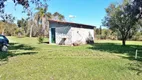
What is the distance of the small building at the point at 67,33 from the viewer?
25.2 m

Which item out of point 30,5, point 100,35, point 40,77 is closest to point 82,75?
point 40,77

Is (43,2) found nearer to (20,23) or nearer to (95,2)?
(95,2)

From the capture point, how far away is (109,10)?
1048 inches

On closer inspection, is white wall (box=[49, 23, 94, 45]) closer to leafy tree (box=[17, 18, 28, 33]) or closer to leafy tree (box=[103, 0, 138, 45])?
leafy tree (box=[103, 0, 138, 45])

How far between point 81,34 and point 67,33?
9.09 feet

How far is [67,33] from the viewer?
83.2ft

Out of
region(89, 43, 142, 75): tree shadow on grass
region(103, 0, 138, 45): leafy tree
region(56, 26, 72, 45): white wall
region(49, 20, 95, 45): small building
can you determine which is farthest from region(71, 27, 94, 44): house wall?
region(89, 43, 142, 75): tree shadow on grass

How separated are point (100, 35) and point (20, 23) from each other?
26.5m

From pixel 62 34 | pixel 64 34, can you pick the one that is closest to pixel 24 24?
pixel 62 34

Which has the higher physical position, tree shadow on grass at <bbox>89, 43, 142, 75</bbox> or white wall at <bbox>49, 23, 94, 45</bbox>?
white wall at <bbox>49, 23, 94, 45</bbox>

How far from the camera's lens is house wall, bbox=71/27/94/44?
25.5 meters

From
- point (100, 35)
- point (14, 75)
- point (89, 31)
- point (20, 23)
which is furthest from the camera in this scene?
point (20, 23)

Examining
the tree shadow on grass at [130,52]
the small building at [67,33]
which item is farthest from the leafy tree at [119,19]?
the tree shadow on grass at [130,52]

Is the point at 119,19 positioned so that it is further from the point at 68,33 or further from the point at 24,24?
the point at 24,24
